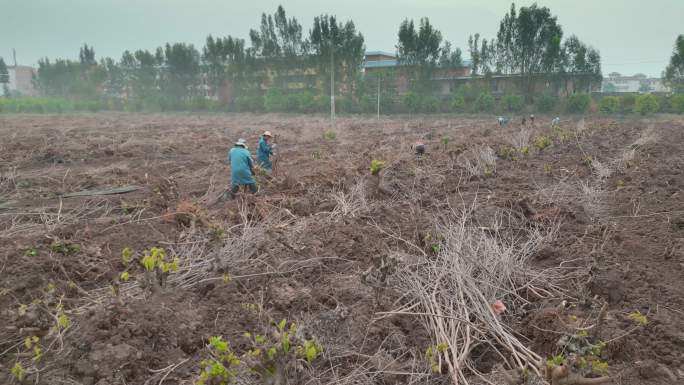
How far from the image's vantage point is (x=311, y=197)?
6.98m

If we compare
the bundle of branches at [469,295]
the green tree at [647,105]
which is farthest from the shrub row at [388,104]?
the bundle of branches at [469,295]

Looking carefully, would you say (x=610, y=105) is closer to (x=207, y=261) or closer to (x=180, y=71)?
(x=207, y=261)

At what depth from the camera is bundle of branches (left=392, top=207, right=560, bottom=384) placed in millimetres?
2924

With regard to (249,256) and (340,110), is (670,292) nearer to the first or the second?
(249,256)

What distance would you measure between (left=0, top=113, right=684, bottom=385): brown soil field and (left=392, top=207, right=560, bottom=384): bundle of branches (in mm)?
23

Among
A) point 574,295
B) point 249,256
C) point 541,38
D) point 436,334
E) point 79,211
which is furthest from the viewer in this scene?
point 541,38

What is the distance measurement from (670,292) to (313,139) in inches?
582

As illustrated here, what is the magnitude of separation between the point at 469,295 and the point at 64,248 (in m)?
4.20

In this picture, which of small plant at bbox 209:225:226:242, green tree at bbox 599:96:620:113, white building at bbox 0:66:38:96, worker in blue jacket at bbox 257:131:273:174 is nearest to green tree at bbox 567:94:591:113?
green tree at bbox 599:96:620:113

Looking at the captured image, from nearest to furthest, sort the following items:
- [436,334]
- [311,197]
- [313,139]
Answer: [436,334]
[311,197]
[313,139]

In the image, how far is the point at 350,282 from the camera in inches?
162

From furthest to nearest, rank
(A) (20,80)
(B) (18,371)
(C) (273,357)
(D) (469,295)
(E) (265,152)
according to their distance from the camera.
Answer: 1. (A) (20,80)
2. (E) (265,152)
3. (D) (469,295)
4. (B) (18,371)
5. (C) (273,357)

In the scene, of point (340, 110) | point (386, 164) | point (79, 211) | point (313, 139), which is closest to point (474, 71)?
point (340, 110)

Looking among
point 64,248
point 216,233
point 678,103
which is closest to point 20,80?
point 64,248
